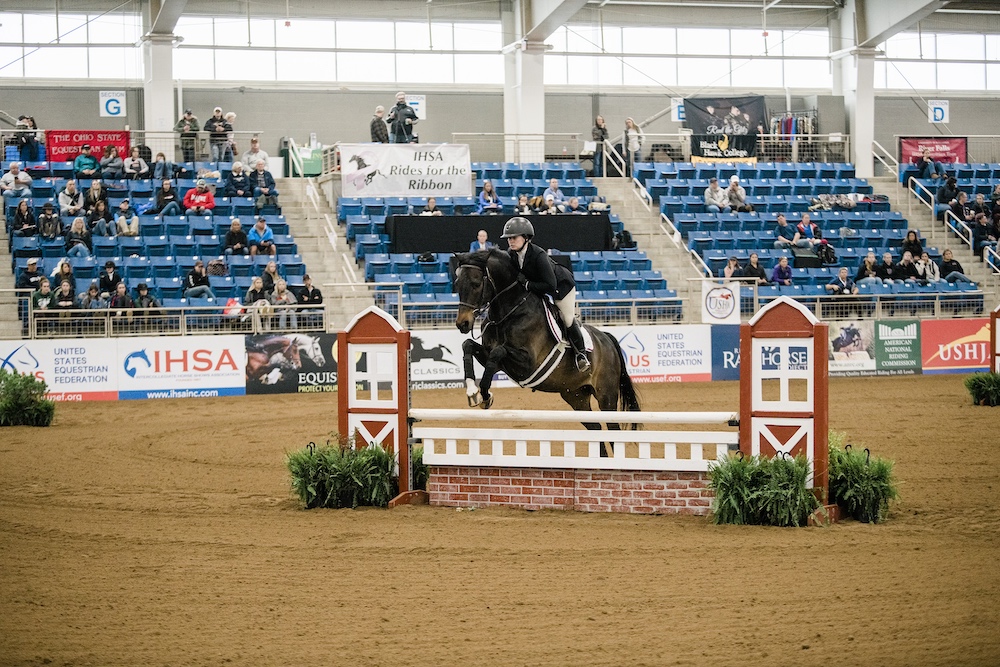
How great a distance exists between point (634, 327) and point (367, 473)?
1333 centimetres

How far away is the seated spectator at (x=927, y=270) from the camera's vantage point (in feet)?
82.4

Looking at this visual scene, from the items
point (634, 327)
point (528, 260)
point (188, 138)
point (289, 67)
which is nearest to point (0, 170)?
point (188, 138)

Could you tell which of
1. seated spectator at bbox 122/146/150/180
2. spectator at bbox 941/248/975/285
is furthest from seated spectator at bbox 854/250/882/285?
seated spectator at bbox 122/146/150/180

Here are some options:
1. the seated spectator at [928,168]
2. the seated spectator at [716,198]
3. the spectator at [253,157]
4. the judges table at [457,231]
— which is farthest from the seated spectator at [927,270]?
the spectator at [253,157]

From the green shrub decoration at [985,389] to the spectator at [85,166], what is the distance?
18929mm

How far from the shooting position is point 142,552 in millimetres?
7688

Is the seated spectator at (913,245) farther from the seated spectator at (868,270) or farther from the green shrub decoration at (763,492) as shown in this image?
the green shrub decoration at (763,492)

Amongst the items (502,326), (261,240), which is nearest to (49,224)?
(261,240)

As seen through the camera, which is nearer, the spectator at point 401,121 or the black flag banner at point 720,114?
the spectator at point 401,121

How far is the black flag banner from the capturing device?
32188 millimetres

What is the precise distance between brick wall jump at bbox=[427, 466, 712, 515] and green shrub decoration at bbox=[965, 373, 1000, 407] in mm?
10335

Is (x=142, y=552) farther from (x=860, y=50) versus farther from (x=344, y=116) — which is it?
(x=860, y=50)

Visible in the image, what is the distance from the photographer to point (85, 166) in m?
25.3

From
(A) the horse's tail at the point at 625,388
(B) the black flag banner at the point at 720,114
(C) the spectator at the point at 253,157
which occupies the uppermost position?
(B) the black flag banner at the point at 720,114
